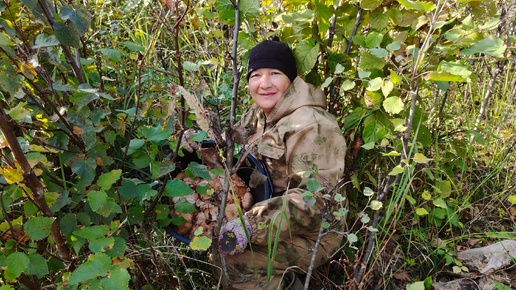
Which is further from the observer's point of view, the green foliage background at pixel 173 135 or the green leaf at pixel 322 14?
the green leaf at pixel 322 14

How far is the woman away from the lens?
1712mm

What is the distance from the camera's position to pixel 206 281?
6.68 feet

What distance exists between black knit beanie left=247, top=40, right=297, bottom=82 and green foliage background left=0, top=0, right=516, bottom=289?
8 cm

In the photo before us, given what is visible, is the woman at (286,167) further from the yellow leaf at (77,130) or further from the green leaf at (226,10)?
the yellow leaf at (77,130)

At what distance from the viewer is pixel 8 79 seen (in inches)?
42.7

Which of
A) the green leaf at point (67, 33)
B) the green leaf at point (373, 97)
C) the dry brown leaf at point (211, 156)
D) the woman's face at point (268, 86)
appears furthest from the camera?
the woman's face at point (268, 86)

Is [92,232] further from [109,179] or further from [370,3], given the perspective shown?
[370,3]

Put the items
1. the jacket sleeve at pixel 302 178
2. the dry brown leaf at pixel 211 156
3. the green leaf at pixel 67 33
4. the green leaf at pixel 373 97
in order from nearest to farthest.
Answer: the green leaf at pixel 67 33 → the dry brown leaf at pixel 211 156 → the jacket sleeve at pixel 302 178 → the green leaf at pixel 373 97

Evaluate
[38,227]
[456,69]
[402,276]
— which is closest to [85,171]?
[38,227]

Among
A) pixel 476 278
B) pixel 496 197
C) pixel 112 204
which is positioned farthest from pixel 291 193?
pixel 496 197

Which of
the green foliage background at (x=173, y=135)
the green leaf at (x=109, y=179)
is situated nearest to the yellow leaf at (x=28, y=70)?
the green foliage background at (x=173, y=135)

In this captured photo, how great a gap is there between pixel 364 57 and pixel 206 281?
1.45 meters

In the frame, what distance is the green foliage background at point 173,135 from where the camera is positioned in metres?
1.24

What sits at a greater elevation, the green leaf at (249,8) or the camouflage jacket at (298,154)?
the green leaf at (249,8)
